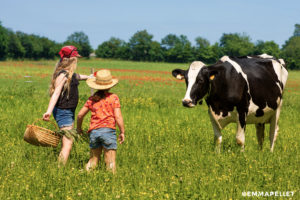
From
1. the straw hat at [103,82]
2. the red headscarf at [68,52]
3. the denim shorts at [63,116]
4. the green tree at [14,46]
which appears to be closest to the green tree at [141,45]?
the green tree at [14,46]

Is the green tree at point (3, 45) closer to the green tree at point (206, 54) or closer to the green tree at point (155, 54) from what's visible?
the green tree at point (155, 54)

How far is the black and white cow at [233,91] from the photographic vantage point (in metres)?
5.95

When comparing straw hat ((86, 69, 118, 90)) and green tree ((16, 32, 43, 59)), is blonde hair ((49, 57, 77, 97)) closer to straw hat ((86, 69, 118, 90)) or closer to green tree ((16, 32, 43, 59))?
straw hat ((86, 69, 118, 90))

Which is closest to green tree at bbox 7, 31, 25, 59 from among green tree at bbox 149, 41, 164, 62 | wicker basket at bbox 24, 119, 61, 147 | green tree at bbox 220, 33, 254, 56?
green tree at bbox 149, 41, 164, 62

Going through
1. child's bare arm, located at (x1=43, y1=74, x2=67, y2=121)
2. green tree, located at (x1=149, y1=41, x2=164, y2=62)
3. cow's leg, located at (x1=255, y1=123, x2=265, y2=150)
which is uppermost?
child's bare arm, located at (x1=43, y1=74, x2=67, y2=121)

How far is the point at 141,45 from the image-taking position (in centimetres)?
13475

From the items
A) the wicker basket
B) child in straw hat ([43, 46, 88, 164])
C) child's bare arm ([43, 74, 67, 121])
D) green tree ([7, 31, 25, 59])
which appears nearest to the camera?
the wicker basket

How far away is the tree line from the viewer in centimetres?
10445

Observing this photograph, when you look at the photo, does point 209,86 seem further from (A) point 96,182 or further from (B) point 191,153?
(A) point 96,182

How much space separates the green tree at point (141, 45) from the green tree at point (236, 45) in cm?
2912

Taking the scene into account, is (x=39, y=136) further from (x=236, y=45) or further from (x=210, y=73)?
(x=236, y=45)

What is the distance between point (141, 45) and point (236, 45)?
119 feet

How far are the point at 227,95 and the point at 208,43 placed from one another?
13916 cm

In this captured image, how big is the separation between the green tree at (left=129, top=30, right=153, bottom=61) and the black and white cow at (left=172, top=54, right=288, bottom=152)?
119m
